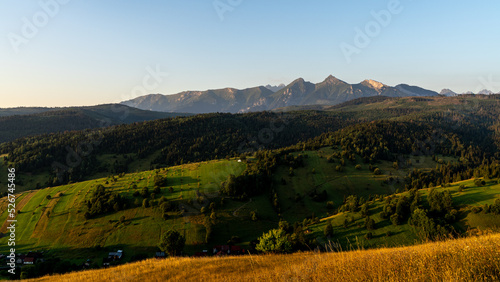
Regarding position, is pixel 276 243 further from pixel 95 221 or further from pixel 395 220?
pixel 95 221

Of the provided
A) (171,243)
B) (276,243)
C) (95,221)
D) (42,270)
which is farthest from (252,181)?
(42,270)

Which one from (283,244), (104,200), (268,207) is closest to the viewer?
(283,244)

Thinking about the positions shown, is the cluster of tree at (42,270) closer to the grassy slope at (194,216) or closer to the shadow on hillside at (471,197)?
the grassy slope at (194,216)

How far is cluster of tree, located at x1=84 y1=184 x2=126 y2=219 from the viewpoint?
97562 millimetres

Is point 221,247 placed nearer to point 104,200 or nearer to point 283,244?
point 283,244

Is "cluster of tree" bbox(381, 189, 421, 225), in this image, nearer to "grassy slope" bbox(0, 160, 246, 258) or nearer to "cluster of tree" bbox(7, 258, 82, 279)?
"grassy slope" bbox(0, 160, 246, 258)

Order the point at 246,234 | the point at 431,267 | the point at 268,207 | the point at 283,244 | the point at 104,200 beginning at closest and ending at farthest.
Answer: the point at 431,267 → the point at 283,244 → the point at 246,234 → the point at 104,200 → the point at 268,207

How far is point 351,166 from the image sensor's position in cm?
16075

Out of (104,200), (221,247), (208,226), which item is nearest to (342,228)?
(221,247)

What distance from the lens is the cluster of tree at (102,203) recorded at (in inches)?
3841

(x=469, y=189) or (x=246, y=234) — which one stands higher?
(x=469, y=189)

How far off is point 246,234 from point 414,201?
60.9m

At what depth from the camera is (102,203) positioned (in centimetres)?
10044

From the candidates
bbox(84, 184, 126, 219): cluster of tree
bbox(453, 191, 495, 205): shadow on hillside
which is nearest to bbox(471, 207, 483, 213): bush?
bbox(453, 191, 495, 205): shadow on hillside
